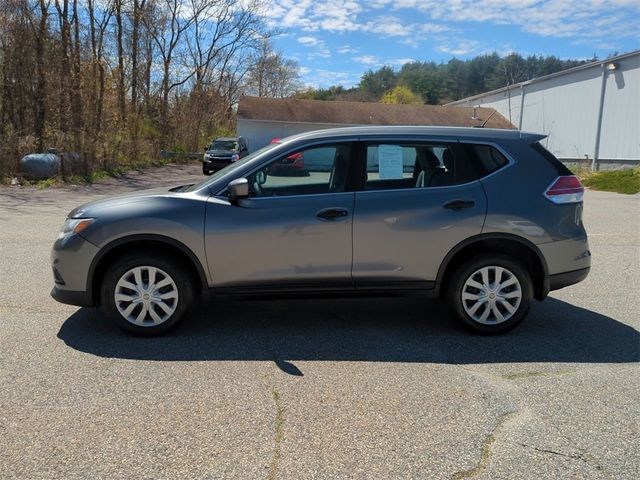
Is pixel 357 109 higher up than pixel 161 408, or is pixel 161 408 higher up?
pixel 357 109

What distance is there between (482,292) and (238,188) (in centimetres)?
228

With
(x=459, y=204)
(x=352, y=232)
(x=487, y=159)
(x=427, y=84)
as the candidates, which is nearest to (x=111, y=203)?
(x=352, y=232)

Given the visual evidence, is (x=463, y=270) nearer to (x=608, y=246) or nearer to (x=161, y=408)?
(x=161, y=408)

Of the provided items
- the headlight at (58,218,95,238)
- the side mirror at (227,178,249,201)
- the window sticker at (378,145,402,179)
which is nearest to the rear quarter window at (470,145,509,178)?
the window sticker at (378,145,402,179)

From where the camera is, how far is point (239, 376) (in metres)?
3.65

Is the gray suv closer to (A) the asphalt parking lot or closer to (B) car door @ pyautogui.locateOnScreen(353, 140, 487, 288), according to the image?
(B) car door @ pyautogui.locateOnScreen(353, 140, 487, 288)

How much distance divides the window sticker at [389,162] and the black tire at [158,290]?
1921 millimetres

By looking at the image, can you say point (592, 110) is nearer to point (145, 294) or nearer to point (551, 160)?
point (551, 160)

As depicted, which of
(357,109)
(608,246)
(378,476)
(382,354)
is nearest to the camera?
(378,476)

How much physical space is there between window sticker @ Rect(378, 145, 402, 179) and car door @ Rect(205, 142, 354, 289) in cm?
32

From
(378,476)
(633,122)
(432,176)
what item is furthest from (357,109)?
(378,476)

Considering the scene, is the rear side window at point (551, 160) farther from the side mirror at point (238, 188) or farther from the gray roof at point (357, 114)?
the gray roof at point (357, 114)

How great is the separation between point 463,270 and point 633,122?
83.7 ft

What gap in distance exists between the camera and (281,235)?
13.8 feet
